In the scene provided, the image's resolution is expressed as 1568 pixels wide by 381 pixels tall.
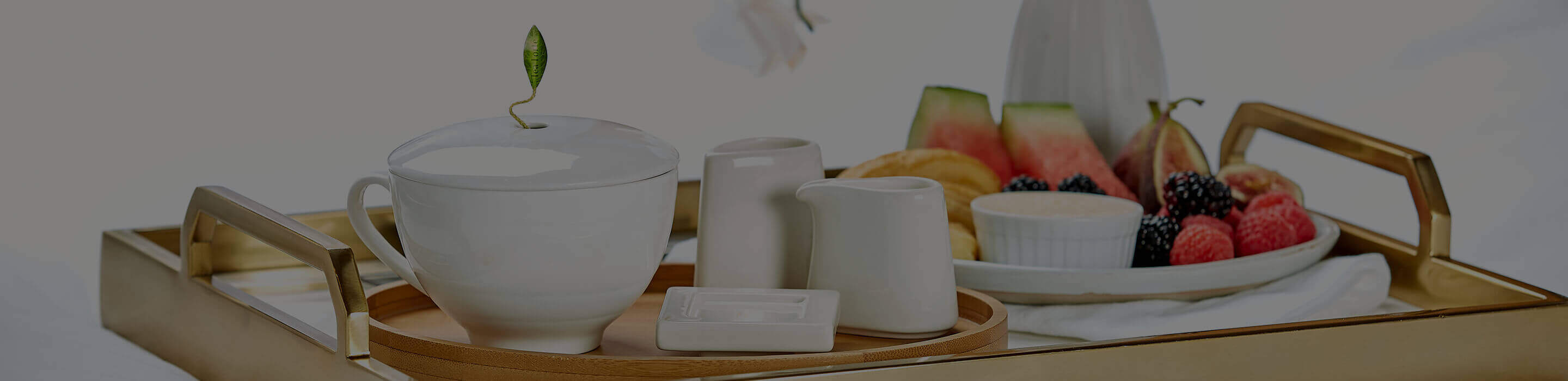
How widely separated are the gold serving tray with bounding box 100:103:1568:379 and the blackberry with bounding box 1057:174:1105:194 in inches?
7.7

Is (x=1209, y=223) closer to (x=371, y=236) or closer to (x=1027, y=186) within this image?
(x=1027, y=186)

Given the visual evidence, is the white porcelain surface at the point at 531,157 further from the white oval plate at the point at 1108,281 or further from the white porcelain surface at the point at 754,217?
the white oval plate at the point at 1108,281

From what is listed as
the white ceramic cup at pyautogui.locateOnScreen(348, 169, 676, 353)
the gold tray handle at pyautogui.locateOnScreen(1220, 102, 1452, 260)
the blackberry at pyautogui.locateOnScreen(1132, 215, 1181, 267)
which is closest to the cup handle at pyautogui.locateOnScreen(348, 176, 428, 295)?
the white ceramic cup at pyautogui.locateOnScreen(348, 169, 676, 353)

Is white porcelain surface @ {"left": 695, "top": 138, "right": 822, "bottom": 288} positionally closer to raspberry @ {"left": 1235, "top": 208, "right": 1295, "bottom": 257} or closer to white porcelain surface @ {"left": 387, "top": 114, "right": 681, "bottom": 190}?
white porcelain surface @ {"left": 387, "top": 114, "right": 681, "bottom": 190}

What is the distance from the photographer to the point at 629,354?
0.66 metres

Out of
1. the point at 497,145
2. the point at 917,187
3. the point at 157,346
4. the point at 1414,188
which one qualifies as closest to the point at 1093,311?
the point at 917,187

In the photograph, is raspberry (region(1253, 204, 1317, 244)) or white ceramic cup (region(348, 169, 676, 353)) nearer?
white ceramic cup (region(348, 169, 676, 353))

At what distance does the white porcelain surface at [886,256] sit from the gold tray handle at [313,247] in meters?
0.22

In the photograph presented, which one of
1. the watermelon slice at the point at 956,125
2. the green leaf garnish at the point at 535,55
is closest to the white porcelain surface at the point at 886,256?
the green leaf garnish at the point at 535,55

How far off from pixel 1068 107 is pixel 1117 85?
72mm

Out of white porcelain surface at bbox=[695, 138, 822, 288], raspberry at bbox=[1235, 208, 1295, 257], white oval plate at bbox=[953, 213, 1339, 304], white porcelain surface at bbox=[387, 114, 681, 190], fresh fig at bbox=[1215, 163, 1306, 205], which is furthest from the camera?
fresh fig at bbox=[1215, 163, 1306, 205]

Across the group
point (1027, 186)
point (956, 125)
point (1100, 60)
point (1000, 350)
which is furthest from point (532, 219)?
point (1100, 60)

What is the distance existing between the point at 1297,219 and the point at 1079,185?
157 millimetres

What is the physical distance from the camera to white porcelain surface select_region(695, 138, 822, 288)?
2.38ft
